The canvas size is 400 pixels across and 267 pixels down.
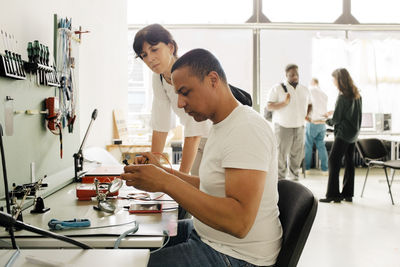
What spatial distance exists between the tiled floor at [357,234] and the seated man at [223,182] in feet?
5.02

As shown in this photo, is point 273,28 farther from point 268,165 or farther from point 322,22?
point 268,165

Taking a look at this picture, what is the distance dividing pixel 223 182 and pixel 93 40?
101 inches

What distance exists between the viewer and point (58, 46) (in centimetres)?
218

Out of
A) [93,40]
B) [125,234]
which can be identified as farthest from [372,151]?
[125,234]

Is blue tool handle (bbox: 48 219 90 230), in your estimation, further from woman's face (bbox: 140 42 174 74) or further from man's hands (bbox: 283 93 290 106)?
man's hands (bbox: 283 93 290 106)

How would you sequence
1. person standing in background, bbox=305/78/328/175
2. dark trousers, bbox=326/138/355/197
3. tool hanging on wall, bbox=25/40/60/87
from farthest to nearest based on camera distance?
person standing in background, bbox=305/78/328/175, dark trousers, bbox=326/138/355/197, tool hanging on wall, bbox=25/40/60/87

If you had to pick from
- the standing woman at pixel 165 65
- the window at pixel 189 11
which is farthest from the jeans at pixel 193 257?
the window at pixel 189 11

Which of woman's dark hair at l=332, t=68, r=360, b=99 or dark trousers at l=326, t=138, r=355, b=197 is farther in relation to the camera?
dark trousers at l=326, t=138, r=355, b=197

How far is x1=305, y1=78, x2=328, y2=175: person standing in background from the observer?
18.9 ft

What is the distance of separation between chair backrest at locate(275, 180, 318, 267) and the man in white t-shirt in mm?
3744

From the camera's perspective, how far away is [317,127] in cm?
574

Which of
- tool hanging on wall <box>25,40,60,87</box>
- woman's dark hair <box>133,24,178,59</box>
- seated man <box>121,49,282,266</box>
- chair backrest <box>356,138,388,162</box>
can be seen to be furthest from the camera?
chair backrest <box>356,138,388,162</box>

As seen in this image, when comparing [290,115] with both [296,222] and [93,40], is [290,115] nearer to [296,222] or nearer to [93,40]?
[93,40]

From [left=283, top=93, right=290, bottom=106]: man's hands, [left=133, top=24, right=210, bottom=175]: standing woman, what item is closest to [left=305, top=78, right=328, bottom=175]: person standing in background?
[left=283, top=93, right=290, bottom=106]: man's hands
